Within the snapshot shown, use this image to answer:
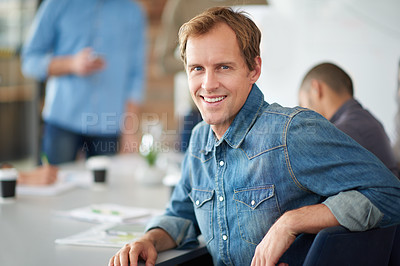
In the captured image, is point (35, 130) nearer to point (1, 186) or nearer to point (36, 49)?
point (36, 49)

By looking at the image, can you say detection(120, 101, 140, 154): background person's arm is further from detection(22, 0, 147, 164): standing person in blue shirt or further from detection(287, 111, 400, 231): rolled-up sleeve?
detection(287, 111, 400, 231): rolled-up sleeve

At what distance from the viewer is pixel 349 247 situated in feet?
2.97

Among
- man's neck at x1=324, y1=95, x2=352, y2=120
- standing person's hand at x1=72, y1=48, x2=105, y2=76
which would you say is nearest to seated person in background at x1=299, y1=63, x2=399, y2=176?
man's neck at x1=324, y1=95, x2=352, y2=120

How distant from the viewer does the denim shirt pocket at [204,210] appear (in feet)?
3.84

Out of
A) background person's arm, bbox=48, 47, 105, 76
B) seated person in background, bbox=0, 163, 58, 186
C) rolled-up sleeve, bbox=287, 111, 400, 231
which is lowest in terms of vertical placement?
seated person in background, bbox=0, 163, 58, 186

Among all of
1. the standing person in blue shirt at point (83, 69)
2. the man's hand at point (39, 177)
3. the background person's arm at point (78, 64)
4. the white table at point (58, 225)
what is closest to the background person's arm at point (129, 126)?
the standing person in blue shirt at point (83, 69)

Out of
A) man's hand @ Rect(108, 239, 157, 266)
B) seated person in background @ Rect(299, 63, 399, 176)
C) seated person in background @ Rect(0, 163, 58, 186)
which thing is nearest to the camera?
man's hand @ Rect(108, 239, 157, 266)

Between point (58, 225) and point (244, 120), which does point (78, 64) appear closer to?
point (58, 225)

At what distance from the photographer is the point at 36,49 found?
2.67 m

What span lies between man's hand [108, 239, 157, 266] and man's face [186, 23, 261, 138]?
0.33 metres

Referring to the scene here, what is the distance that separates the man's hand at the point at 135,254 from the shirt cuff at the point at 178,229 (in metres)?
0.08

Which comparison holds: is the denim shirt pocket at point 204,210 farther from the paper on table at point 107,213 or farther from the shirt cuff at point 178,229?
the paper on table at point 107,213

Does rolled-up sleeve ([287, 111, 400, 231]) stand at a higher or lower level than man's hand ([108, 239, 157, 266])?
higher

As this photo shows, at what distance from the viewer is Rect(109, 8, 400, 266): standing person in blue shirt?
3.13ft
